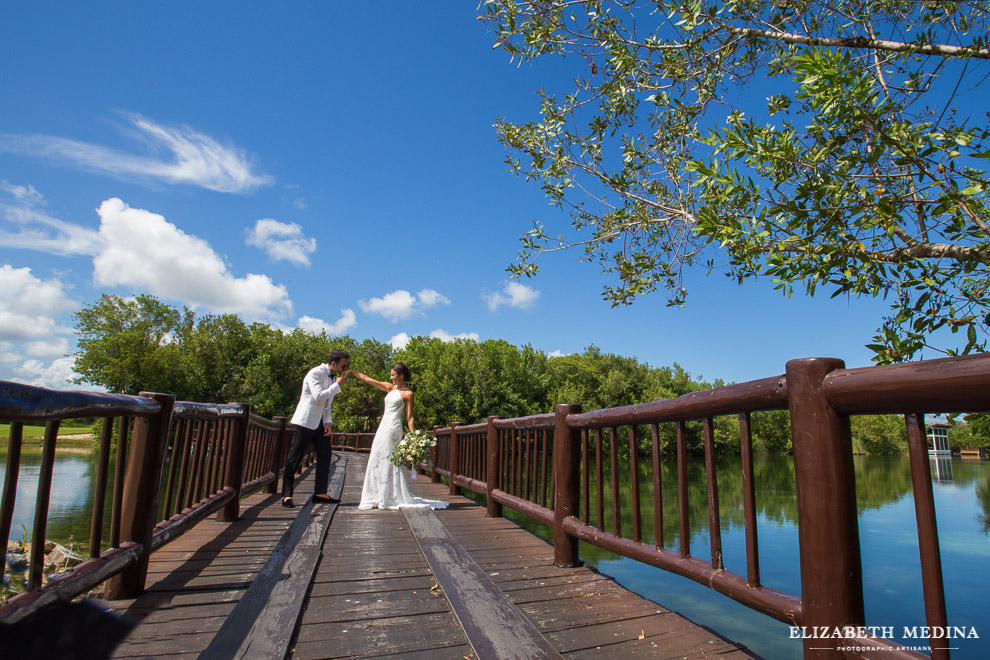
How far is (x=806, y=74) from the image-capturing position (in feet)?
9.91

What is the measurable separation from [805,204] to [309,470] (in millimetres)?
11446

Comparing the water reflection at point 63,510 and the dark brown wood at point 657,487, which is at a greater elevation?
the dark brown wood at point 657,487

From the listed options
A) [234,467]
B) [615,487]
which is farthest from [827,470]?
[234,467]

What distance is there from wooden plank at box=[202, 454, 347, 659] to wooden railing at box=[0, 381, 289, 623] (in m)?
0.55

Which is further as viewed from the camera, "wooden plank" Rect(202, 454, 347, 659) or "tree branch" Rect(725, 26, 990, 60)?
"tree branch" Rect(725, 26, 990, 60)

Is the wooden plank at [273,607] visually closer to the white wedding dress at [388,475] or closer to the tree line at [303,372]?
the white wedding dress at [388,475]

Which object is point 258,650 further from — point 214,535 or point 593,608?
point 214,535

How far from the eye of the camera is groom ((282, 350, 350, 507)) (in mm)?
5902

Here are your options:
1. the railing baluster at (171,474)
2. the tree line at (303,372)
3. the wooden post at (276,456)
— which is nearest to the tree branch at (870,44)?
the railing baluster at (171,474)

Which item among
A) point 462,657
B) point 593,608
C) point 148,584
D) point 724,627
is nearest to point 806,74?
point 593,608

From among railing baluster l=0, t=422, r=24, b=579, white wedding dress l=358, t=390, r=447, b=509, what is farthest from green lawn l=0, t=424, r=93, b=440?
white wedding dress l=358, t=390, r=447, b=509

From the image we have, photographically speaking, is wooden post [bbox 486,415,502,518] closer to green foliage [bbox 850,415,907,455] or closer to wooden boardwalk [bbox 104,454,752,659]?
wooden boardwalk [bbox 104,454,752,659]

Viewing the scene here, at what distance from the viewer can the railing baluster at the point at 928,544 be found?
1.16m

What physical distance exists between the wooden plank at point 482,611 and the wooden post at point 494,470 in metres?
1.44
